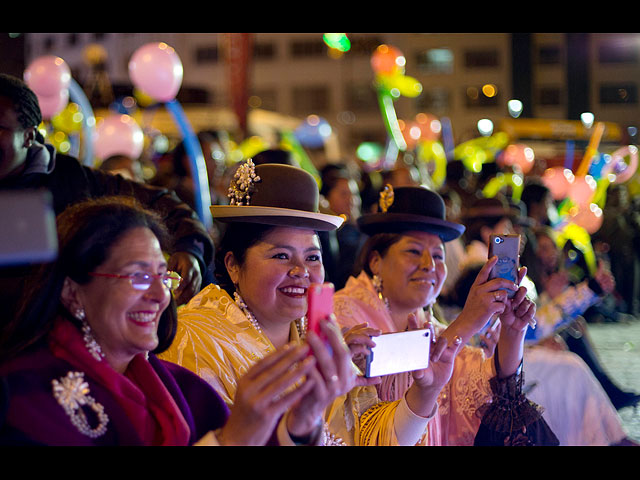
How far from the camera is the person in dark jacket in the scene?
253cm

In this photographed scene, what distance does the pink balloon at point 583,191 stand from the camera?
735cm

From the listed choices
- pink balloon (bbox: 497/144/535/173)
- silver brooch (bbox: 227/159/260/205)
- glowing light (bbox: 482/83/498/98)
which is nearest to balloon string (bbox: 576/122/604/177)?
pink balloon (bbox: 497/144/535/173)

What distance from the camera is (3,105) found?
8.23 ft

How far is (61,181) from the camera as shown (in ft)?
8.99

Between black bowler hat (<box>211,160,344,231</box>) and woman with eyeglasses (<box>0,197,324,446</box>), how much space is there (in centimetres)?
53

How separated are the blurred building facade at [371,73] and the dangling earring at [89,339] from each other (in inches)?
1036

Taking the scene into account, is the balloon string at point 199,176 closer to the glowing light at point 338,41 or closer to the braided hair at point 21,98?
the braided hair at point 21,98

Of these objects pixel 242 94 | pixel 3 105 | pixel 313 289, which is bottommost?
pixel 313 289

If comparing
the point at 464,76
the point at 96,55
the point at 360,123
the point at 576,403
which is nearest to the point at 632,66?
the point at 464,76

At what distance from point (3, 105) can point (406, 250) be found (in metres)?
1.50

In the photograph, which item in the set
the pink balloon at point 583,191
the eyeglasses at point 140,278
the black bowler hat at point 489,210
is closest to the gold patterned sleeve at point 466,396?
the eyeglasses at point 140,278

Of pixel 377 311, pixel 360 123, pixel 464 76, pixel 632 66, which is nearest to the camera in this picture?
pixel 377 311

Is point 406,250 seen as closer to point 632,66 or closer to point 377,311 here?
point 377,311

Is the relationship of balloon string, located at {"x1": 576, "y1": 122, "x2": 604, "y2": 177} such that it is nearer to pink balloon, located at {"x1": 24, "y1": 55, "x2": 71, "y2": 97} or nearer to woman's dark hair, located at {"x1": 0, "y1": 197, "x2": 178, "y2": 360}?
pink balloon, located at {"x1": 24, "y1": 55, "x2": 71, "y2": 97}
